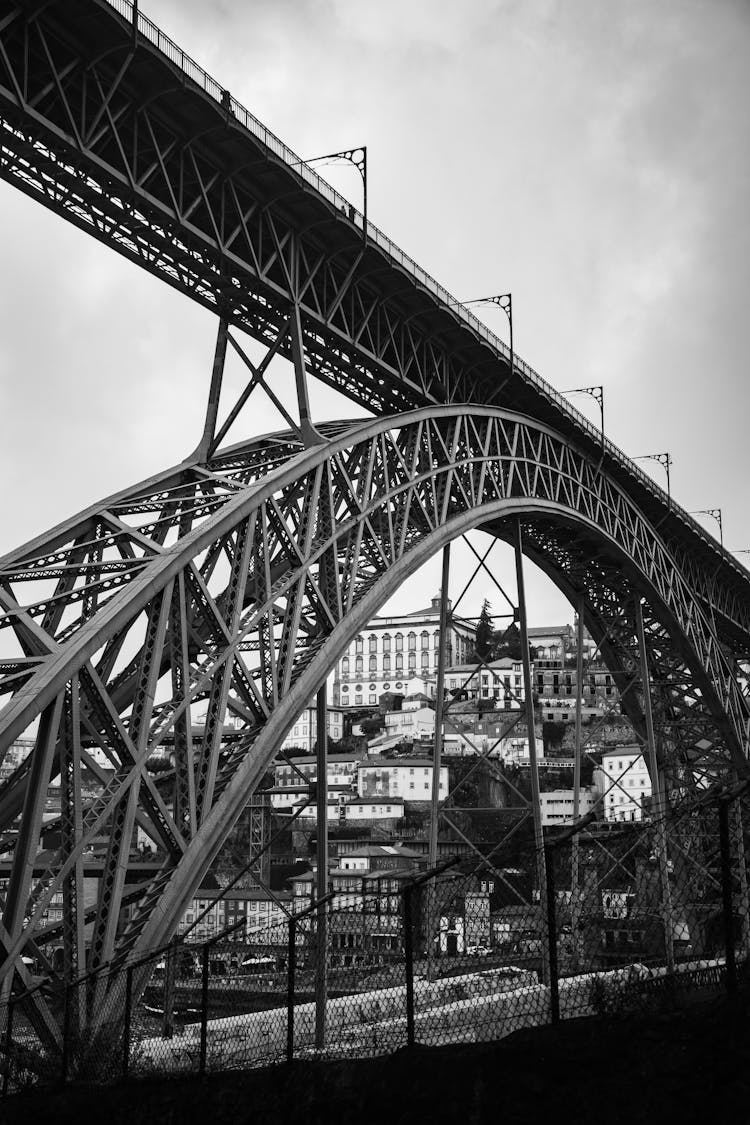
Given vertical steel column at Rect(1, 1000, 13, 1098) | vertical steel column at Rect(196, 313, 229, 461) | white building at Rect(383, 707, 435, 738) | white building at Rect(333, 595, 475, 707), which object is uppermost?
white building at Rect(333, 595, 475, 707)

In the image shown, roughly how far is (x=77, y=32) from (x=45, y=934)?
41.3 ft

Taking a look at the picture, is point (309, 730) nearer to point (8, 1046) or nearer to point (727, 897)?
point (8, 1046)

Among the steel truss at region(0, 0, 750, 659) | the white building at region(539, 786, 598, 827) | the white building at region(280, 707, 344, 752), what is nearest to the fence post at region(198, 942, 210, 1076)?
the steel truss at region(0, 0, 750, 659)

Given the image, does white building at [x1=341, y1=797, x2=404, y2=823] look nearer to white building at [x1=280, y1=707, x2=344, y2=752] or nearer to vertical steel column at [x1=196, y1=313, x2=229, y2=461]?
white building at [x1=280, y1=707, x2=344, y2=752]

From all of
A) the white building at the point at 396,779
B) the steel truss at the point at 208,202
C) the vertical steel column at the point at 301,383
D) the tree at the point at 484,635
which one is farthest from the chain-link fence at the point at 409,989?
the white building at the point at 396,779

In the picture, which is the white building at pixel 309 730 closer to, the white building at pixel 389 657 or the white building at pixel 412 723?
the white building at pixel 412 723

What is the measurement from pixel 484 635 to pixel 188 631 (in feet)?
319

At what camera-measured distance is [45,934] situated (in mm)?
16203

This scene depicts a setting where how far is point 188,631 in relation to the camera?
18391 mm

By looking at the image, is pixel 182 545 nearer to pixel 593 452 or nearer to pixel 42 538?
pixel 42 538

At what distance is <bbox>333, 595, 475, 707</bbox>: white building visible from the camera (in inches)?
6855

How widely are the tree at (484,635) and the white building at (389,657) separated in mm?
7894

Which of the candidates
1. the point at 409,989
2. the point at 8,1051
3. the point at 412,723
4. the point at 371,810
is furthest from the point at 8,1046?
the point at 412,723

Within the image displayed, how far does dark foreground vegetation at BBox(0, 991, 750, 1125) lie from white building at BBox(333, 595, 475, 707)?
532 feet
